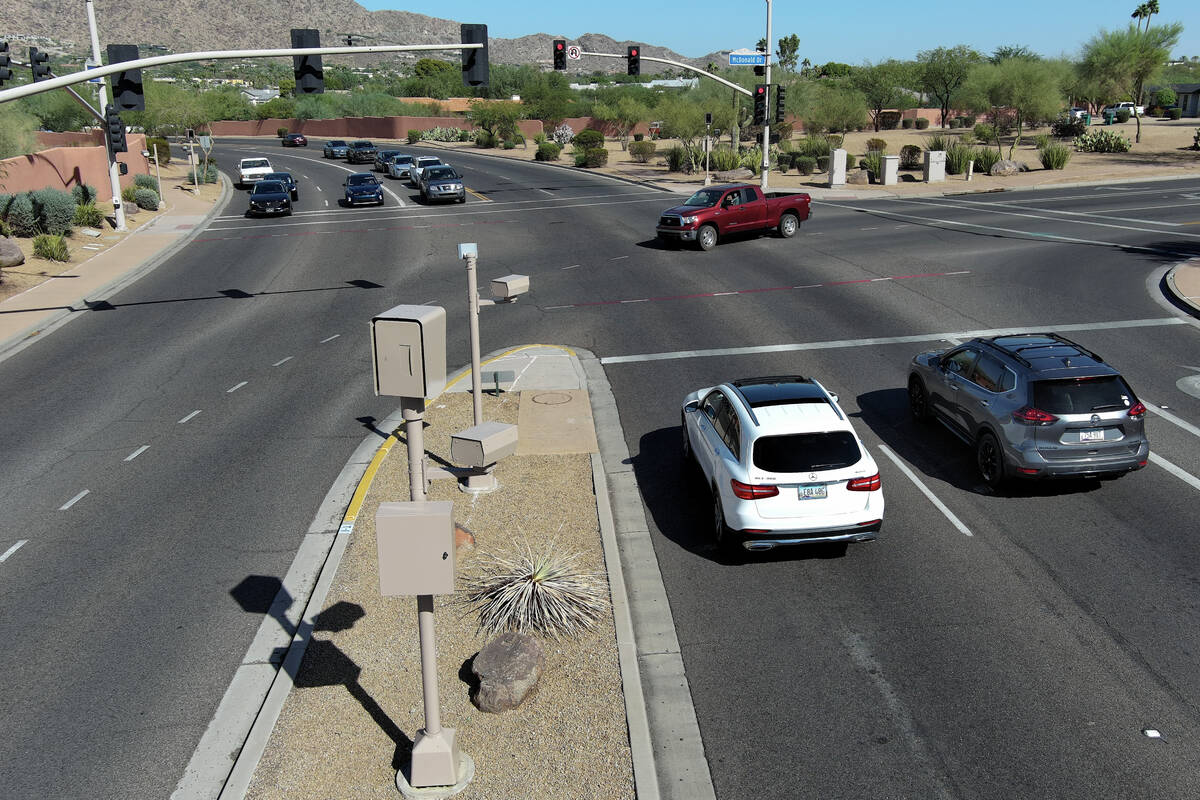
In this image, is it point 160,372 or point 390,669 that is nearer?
point 390,669

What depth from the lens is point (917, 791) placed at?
705 centimetres

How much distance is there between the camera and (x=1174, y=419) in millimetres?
14727

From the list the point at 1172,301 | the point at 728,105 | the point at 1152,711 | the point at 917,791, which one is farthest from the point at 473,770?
the point at 728,105

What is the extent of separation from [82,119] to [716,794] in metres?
82.0

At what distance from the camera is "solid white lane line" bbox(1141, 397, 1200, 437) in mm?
14242

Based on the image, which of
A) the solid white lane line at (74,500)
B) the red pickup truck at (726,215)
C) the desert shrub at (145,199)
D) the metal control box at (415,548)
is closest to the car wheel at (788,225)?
the red pickup truck at (726,215)

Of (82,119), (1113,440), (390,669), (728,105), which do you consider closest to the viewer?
(390,669)

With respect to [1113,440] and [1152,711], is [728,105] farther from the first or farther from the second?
[1152,711]

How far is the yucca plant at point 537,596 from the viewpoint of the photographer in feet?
30.1

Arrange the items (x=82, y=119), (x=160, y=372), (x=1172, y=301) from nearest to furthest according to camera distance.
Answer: (x=160, y=372) → (x=1172, y=301) → (x=82, y=119)

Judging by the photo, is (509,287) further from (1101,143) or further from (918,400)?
(1101,143)

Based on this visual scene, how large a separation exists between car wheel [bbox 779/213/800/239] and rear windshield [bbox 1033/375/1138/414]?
20.3 metres

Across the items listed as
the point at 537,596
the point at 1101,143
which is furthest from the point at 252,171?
the point at 1101,143

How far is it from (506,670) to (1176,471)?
9.75 meters
